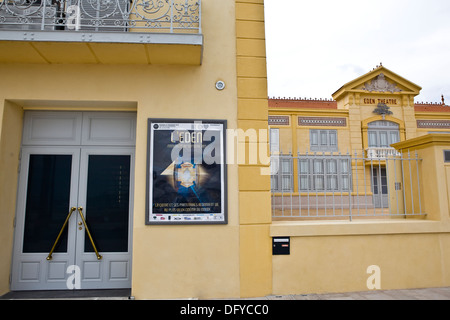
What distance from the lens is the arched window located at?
17.2m

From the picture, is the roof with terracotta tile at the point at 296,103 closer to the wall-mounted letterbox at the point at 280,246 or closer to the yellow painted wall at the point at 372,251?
the yellow painted wall at the point at 372,251

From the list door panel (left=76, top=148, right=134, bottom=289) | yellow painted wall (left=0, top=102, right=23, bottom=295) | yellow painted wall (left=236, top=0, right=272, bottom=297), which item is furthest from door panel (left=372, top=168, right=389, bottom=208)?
yellow painted wall (left=0, top=102, right=23, bottom=295)

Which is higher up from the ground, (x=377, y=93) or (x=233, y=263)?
(x=377, y=93)

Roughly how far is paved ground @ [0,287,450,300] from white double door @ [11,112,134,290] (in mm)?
149

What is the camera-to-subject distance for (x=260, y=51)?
16.4 feet

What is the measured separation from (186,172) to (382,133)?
15965mm

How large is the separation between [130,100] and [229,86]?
5.14 feet

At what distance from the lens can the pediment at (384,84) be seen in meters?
17.4

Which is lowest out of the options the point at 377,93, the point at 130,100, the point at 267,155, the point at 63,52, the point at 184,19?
the point at 267,155

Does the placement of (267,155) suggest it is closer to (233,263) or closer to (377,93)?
(233,263)

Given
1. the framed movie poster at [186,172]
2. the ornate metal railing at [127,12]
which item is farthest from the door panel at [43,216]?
the ornate metal railing at [127,12]

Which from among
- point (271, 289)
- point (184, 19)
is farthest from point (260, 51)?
point (271, 289)
